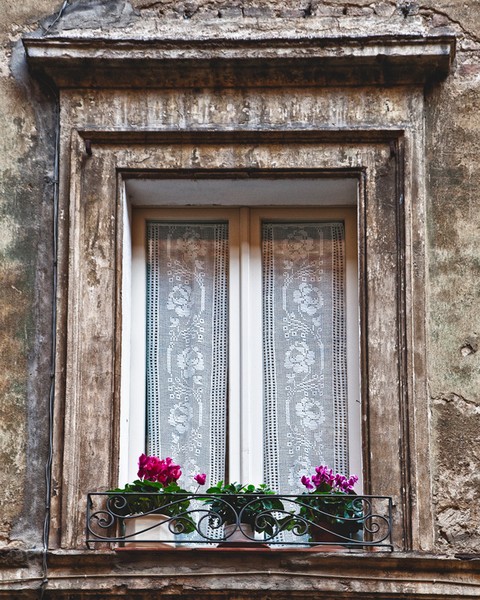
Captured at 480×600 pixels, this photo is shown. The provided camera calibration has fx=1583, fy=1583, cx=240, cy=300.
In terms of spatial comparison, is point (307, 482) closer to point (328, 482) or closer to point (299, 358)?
point (328, 482)

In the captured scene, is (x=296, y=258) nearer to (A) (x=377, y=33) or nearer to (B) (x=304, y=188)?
(B) (x=304, y=188)

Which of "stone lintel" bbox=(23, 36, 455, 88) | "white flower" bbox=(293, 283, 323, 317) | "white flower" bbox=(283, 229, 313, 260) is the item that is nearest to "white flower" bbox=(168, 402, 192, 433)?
"white flower" bbox=(293, 283, 323, 317)

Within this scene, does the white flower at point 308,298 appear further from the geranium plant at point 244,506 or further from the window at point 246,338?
the geranium plant at point 244,506

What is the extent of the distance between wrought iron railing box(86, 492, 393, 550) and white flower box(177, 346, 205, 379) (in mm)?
811

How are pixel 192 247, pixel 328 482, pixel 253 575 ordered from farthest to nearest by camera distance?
pixel 192 247, pixel 328 482, pixel 253 575

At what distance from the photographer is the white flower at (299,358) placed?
833 cm

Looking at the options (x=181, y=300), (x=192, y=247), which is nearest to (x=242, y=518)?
(x=181, y=300)

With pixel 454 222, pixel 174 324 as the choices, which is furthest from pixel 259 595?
pixel 454 222

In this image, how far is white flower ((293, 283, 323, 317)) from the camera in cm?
843

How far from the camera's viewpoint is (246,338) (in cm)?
835

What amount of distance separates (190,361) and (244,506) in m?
0.97

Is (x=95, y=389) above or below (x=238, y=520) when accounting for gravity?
above

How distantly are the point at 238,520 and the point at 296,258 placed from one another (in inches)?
61.5

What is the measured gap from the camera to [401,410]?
7.93 metres
